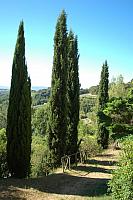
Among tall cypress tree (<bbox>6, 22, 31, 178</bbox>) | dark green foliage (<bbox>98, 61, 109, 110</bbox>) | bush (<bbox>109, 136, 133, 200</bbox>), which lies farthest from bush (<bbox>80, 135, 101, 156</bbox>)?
bush (<bbox>109, 136, 133, 200</bbox>)

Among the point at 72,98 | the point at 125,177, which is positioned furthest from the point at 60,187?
the point at 72,98

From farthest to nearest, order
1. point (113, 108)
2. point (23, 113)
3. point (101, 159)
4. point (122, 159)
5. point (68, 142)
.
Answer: point (101, 159), point (68, 142), point (113, 108), point (23, 113), point (122, 159)

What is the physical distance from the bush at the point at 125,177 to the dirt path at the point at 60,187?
13.3 feet

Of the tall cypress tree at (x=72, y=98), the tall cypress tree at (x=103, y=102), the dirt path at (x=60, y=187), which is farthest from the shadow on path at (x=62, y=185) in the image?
the tall cypress tree at (x=103, y=102)

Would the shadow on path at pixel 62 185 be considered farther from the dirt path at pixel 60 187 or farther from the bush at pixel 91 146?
the bush at pixel 91 146

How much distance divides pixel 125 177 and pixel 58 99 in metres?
12.8

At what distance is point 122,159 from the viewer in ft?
36.7

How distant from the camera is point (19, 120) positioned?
722 inches

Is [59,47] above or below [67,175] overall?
above

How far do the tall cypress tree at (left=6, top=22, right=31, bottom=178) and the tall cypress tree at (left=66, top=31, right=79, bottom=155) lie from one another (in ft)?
23.0

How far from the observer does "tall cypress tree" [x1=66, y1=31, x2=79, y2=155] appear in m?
25.4

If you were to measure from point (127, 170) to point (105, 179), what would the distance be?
28.1 feet

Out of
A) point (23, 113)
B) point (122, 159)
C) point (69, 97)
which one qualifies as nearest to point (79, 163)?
point (69, 97)

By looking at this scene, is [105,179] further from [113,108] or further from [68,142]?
[68,142]
